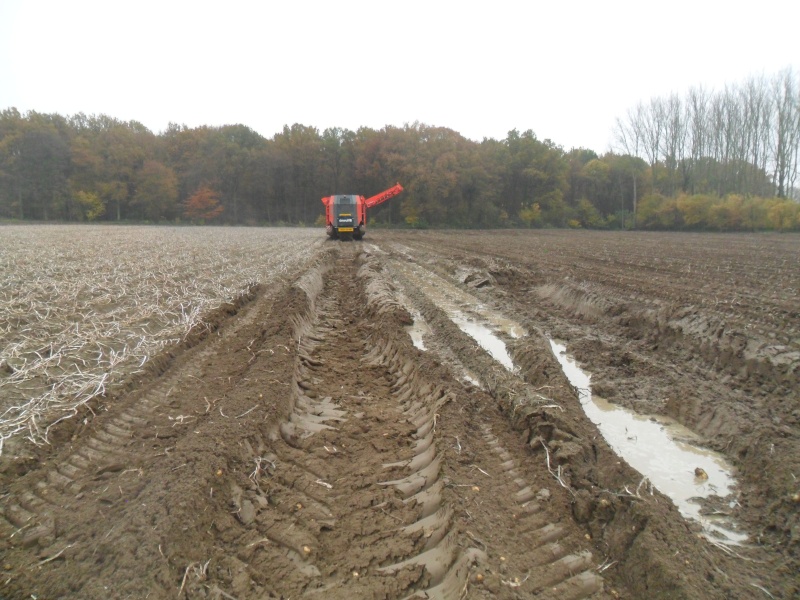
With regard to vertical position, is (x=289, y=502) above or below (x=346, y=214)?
below

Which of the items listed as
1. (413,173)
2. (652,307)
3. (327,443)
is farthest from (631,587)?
(413,173)

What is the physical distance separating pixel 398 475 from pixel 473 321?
522cm

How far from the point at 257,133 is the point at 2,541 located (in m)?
68.0

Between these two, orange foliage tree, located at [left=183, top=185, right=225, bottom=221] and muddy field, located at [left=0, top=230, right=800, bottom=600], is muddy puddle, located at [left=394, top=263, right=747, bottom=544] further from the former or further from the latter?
orange foliage tree, located at [left=183, top=185, right=225, bottom=221]

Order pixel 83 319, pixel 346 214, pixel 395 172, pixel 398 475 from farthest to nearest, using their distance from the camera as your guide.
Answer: pixel 395 172 < pixel 346 214 < pixel 83 319 < pixel 398 475

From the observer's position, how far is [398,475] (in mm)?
3490

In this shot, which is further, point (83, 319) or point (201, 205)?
point (201, 205)

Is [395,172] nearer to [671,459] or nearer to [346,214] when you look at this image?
[346,214]

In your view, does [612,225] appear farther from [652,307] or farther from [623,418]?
[623,418]

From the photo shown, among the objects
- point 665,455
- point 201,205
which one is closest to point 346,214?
point 665,455

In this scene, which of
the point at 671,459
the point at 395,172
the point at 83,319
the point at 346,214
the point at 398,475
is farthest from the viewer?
the point at 395,172

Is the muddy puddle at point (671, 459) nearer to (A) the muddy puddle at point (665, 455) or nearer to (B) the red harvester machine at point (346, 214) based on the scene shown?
(A) the muddy puddle at point (665, 455)

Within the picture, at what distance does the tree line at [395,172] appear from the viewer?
52.1 meters

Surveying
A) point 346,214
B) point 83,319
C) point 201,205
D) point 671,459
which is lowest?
point 671,459
